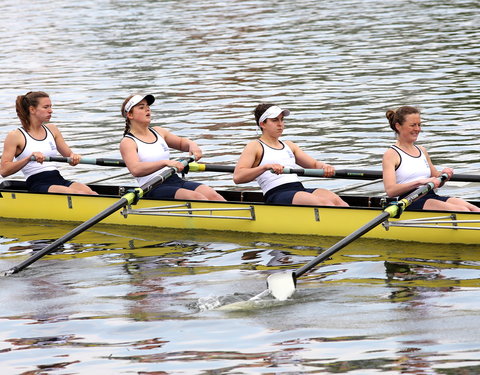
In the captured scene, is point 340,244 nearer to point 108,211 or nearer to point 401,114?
point 401,114

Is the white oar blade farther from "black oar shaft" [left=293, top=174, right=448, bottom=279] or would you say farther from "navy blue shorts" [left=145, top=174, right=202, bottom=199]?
"navy blue shorts" [left=145, top=174, right=202, bottom=199]

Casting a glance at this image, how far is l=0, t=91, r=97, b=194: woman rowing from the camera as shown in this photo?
44.6ft

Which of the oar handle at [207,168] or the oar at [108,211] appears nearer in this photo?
the oar at [108,211]

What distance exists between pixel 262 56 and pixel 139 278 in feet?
65.1

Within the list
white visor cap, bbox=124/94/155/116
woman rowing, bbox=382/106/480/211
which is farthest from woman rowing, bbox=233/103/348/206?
white visor cap, bbox=124/94/155/116

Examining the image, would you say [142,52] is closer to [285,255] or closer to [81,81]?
[81,81]

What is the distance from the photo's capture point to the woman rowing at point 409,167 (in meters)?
11.3

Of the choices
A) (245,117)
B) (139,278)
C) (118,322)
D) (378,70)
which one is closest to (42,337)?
(118,322)

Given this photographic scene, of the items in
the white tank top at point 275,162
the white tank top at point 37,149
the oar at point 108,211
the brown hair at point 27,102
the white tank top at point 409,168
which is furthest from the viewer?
the white tank top at point 37,149

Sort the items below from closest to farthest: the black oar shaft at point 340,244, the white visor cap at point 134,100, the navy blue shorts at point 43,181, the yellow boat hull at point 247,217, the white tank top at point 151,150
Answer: the black oar shaft at point 340,244 → the yellow boat hull at point 247,217 → the white visor cap at point 134,100 → the white tank top at point 151,150 → the navy blue shorts at point 43,181

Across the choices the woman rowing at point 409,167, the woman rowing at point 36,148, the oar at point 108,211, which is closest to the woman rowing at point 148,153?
the oar at point 108,211

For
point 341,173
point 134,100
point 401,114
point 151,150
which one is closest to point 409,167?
point 401,114

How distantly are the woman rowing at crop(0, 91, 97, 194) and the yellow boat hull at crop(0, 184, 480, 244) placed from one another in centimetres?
20

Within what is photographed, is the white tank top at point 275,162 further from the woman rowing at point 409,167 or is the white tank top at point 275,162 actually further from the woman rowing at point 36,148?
the woman rowing at point 36,148
